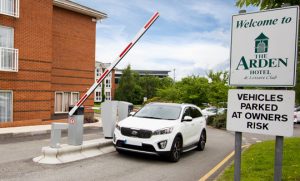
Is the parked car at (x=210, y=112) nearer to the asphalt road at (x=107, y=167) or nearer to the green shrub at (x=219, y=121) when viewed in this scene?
the green shrub at (x=219, y=121)

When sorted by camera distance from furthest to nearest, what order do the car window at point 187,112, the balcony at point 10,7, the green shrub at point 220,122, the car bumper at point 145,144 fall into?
the green shrub at point 220,122
the balcony at point 10,7
the car window at point 187,112
the car bumper at point 145,144

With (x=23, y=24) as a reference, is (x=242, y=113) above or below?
below

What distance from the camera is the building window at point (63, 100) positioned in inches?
870

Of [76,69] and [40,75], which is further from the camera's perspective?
[76,69]

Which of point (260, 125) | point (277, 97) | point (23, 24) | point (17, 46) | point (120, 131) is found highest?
point (23, 24)

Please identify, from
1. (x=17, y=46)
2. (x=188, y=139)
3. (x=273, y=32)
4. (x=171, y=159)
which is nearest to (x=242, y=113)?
(x=273, y=32)

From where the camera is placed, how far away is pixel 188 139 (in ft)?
35.9

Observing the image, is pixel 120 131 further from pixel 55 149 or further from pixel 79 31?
pixel 79 31

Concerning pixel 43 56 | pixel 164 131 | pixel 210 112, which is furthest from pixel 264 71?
pixel 210 112

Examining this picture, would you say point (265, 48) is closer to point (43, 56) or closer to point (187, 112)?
point (187, 112)

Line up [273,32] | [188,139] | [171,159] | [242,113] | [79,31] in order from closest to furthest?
[273,32]
[242,113]
[171,159]
[188,139]
[79,31]

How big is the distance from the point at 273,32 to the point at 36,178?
556cm

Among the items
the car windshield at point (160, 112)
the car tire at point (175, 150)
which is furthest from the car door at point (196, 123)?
the car tire at point (175, 150)

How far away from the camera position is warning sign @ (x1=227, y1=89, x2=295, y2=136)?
418 cm
